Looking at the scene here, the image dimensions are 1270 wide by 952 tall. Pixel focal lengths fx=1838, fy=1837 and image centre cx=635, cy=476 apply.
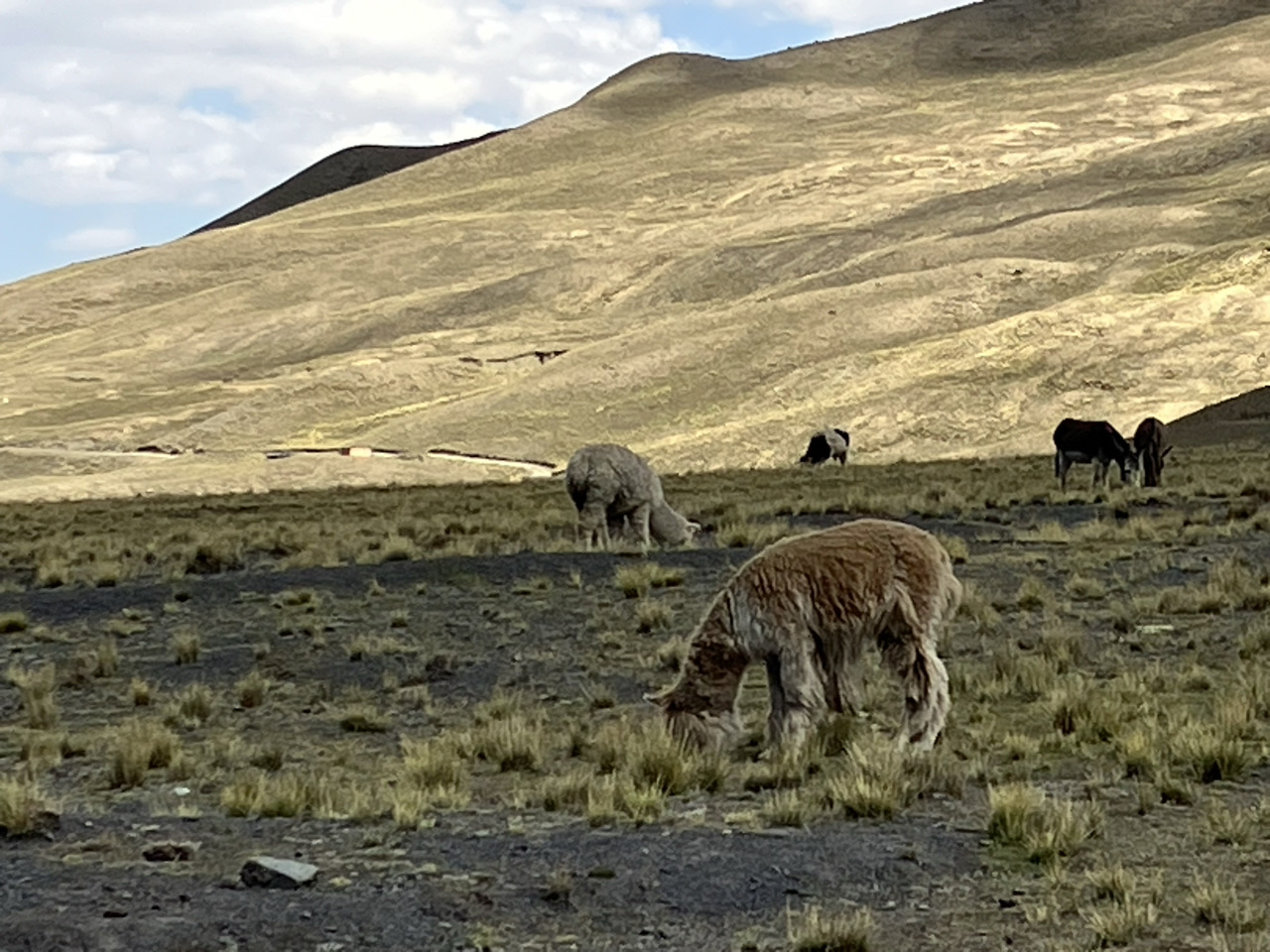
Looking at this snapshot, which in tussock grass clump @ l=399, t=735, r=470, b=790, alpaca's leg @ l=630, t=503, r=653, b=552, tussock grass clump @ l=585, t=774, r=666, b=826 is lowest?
tussock grass clump @ l=399, t=735, r=470, b=790

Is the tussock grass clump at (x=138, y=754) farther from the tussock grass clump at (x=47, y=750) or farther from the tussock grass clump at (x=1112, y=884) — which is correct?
the tussock grass clump at (x=1112, y=884)

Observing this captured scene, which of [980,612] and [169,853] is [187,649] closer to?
[980,612]

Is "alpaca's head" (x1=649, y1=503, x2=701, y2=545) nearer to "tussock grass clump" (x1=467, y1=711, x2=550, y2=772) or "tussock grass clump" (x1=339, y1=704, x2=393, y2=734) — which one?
"tussock grass clump" (x1=339, y1=704, x2=393, y2=734)

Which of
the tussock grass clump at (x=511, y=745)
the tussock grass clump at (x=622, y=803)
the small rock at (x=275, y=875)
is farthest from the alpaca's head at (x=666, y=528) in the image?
the small rock at (x=275, y=875)

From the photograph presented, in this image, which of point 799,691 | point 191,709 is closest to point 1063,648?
point 799,691

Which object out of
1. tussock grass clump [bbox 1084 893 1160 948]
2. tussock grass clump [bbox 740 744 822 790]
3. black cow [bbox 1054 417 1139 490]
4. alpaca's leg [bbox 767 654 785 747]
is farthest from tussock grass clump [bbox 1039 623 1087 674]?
black cow [bbox 1054 417 1139 490]

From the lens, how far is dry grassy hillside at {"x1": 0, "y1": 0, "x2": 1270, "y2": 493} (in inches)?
2699

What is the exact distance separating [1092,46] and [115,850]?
565 feet

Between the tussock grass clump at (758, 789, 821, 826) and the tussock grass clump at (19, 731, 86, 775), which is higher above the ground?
the tussock grass clump at (758, 789, 821, 826)

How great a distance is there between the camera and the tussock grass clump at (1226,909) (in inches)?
273

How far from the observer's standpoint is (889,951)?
6.80m

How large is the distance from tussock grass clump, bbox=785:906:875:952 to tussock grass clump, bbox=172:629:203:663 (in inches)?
419

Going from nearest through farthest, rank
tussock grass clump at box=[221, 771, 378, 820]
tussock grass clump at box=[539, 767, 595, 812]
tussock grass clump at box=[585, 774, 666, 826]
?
1. tussock grass clump at box=[585, 774, 666, 826]
2. tussock grass clump at box=[221, 771, 378, 820]
3. tussock grass clump at box=[539, 767, 595, 812]

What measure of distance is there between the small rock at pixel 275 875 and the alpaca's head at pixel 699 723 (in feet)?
9.87
